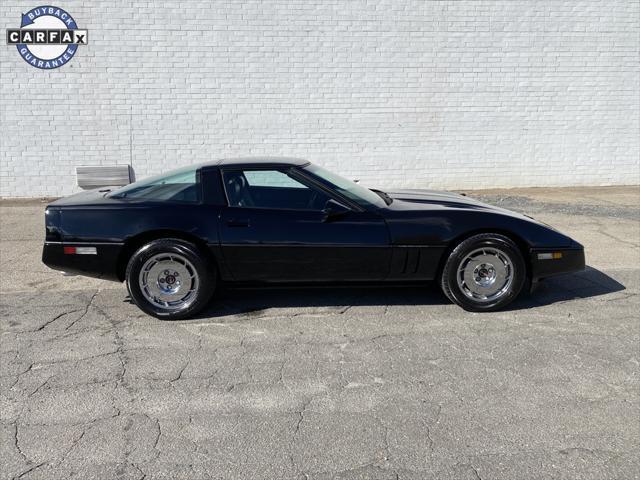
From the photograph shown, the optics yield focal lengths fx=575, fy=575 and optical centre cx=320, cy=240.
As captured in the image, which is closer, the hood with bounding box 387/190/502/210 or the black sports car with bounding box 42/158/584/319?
the black sports car with bounding box 42/158/584/319

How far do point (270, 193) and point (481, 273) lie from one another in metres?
1.92

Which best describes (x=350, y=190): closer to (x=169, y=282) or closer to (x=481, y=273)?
(x=481, y=273)

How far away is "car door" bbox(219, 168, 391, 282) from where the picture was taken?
15.3 ft

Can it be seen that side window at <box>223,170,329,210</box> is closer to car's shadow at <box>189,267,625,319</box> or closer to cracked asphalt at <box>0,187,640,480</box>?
car's shadow at <box>189,267,625,319</box>

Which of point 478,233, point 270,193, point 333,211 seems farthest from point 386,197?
point 270,193

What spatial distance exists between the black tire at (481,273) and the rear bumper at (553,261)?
0.11 metres

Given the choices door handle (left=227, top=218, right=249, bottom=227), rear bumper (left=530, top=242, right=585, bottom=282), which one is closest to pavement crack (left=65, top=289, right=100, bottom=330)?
door handle (left=227, top=218, right=249, bottom=227)

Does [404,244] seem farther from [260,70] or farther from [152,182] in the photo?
[260,70]

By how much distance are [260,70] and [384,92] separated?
93.7 inches

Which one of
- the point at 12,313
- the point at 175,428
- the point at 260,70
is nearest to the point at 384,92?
the point at 260,70

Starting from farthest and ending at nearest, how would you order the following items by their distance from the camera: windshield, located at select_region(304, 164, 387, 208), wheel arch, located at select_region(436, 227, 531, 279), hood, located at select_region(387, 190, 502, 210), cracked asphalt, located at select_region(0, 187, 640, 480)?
hood, located at select_region(387, 190, 502, 210), windshield, located at select_region(304, 164, 387, 208), wheel arch, located at select_region(436, 227, 531, 279), cracked asphalt, located at select_region(0, 187, 640, 480)

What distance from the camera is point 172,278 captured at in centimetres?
472

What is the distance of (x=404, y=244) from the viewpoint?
4695 millimetres

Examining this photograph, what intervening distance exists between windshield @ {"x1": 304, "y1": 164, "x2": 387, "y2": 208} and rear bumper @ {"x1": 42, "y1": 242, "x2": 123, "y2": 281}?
69.1 inches
